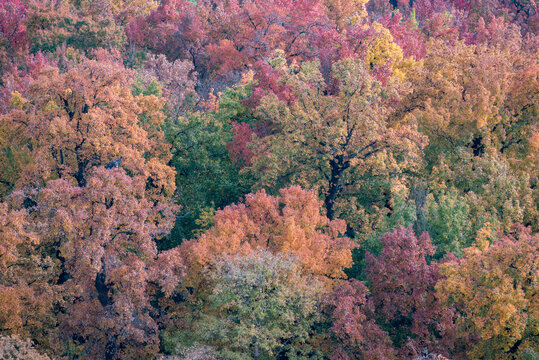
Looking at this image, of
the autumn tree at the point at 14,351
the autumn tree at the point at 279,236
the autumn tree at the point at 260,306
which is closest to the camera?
the autumn tree at the point at 14,351

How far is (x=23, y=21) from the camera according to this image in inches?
2429

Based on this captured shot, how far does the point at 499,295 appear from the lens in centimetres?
2572

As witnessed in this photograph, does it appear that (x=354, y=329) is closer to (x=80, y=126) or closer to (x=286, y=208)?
(x=286, y=208)

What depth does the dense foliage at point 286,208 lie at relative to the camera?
92.3ft

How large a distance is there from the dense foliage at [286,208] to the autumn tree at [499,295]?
3.7 inches

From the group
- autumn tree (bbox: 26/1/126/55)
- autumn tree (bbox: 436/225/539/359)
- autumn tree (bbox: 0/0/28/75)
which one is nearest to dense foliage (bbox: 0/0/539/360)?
autumn tree (bbox: 436/225/539/359)

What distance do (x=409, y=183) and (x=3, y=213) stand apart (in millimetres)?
23537

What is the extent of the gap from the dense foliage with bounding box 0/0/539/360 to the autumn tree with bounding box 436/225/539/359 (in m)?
0.09

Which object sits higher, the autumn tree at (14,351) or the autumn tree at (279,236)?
the autumn tree at (279,236)

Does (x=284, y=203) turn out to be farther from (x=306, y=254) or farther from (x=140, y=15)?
(x=140, y=15)

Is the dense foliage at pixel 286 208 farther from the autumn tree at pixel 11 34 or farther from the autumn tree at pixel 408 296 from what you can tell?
the autumn tree at pixel 11 34

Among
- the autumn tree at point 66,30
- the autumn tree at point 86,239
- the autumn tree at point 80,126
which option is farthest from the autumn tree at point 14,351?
the autumn tree at point 66,30

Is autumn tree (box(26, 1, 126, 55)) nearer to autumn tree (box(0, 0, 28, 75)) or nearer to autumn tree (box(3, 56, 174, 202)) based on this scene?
autumn tree (box(0, 0, 28, 75))

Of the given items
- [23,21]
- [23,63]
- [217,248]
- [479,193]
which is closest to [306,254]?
[217,248]
